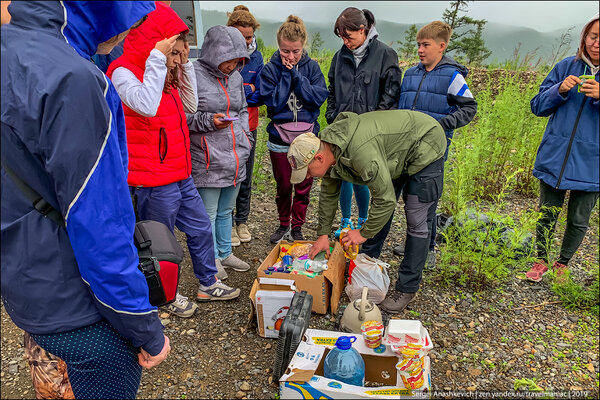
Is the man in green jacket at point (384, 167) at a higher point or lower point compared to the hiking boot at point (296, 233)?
higher

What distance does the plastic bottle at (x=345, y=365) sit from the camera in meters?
2.08

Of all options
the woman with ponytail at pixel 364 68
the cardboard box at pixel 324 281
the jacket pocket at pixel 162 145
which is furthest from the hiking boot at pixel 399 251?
the jacket pocket at pixel 162 145

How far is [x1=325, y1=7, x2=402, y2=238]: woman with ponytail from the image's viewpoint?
3455mm

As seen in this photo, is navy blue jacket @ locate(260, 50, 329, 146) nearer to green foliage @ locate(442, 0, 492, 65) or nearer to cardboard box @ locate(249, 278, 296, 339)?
cardboard box @ locate(249, 278, 296, 339)

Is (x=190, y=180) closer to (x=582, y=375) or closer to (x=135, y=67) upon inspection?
(x=135, y=67)

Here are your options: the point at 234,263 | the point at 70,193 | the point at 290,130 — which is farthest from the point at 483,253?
the point at 70,193

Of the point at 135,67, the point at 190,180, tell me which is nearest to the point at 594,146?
the point at 190,180

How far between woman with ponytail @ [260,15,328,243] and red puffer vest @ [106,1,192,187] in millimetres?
1194

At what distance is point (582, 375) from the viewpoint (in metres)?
2.40

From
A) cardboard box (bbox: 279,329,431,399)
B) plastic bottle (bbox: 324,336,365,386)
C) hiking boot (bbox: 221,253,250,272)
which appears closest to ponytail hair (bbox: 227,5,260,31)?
hiking boot (bbox: 221,253,250,272)

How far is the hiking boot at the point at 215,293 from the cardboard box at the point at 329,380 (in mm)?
1120

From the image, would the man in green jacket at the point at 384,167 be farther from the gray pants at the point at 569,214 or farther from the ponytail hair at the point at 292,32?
the ponytail hair at the point at 292,32

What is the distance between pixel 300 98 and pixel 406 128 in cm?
132

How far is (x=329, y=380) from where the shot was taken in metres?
1.96
